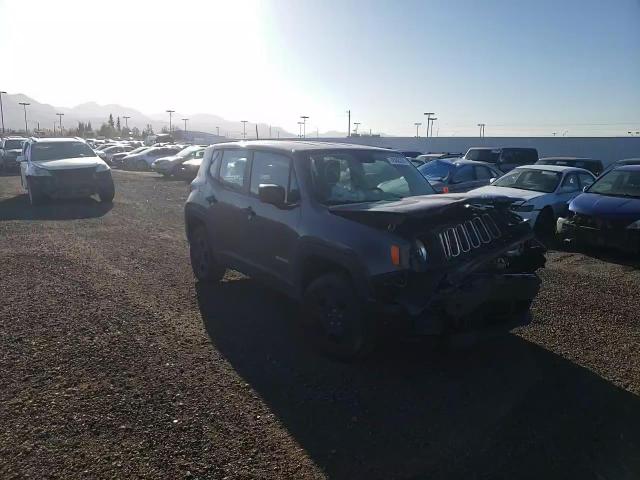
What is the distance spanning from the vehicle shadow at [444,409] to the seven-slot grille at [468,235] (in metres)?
1.06

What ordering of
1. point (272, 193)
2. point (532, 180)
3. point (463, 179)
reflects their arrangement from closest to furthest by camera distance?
point (272, 193) → point (532, 180) → point (463, 179)

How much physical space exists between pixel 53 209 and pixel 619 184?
42.9 feet

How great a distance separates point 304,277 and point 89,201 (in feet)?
41.1

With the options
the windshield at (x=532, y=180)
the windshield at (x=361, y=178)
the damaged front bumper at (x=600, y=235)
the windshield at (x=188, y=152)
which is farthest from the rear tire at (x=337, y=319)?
the windshield at (x=188, y=152)

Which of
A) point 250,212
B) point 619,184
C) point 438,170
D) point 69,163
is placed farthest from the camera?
point 438,170

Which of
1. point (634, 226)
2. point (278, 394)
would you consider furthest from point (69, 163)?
point (634, 226)

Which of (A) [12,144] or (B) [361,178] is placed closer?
(B) [361,178]

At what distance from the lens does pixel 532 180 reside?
11211mm

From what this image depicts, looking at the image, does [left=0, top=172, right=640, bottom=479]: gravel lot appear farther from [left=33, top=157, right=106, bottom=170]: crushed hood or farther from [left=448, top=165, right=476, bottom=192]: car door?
[left=33, top=157, right=106, bottom=170]: crushed hood

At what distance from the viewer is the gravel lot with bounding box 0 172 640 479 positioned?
10.5 feet

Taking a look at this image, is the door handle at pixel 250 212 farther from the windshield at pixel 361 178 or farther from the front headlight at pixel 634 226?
the front headlight at pixel 634 226

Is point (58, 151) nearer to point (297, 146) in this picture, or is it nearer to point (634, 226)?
point (297, 146)

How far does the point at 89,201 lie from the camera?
51.0 feet

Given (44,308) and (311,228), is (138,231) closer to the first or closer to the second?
(44,308)
